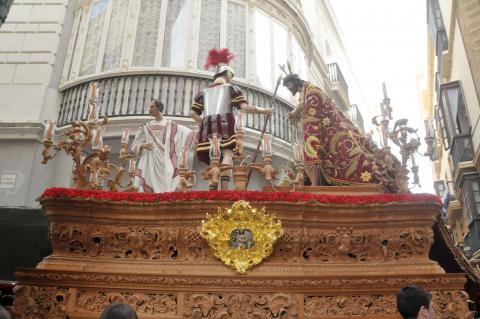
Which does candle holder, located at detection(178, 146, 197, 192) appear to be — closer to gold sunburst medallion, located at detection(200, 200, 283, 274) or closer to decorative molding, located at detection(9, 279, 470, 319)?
gold sunburst medallion, located at detection(200, 200, 283, 274)

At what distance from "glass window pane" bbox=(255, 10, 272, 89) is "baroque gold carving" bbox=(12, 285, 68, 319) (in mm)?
8065

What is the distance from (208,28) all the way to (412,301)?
9784 mm

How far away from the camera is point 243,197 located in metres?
4.62

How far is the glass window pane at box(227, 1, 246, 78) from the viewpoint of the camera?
11.4 meters

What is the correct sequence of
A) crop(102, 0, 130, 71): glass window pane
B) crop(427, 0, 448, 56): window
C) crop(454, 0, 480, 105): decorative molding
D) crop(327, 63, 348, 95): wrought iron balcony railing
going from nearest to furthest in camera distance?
crop(102, 0, 130, 71): glass window pane < crop(454, 0, 480, 105): decorative molding < crop(427, 0, 448, 56): window < crop(327, 63, 348, 95): wrought iron balcony railing

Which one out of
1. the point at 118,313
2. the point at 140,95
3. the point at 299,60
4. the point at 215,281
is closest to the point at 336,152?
the point at 215,281

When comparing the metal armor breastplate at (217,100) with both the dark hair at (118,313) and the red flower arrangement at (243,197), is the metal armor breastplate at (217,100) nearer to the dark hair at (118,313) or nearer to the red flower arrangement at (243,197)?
the red flower arrangement at (243,197)

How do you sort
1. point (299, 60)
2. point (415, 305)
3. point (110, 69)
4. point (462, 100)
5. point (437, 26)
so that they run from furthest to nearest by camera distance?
point (437, 26), point (462, 100), point (299, 60), point (110, 69), point (415, 305)

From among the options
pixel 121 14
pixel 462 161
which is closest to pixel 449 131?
pixel 462 161

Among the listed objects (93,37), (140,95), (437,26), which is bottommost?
(140,95)

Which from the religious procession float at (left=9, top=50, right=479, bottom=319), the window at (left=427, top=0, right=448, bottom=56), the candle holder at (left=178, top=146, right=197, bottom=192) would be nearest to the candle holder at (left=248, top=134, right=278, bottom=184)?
the religious procession float at (left=9, top=50, right=479, bottom=319)

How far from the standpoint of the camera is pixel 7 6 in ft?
23.8

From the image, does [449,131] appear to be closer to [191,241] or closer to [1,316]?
[191,241]

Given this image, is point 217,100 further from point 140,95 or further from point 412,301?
point 140,95
